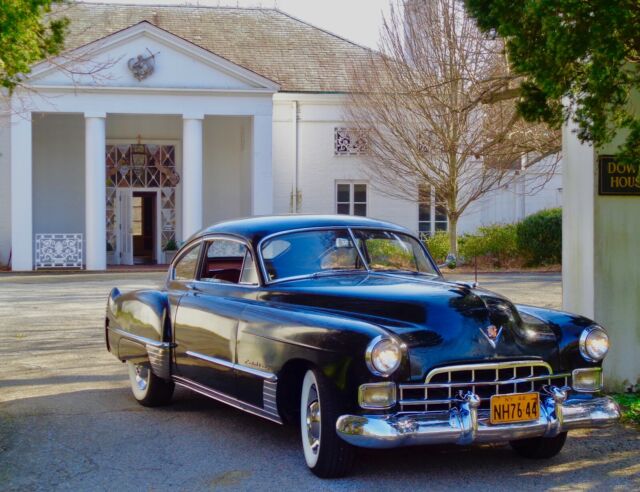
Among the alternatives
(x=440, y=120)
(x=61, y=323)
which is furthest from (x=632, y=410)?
(x=440, y=120)

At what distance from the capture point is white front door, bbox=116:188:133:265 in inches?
1244

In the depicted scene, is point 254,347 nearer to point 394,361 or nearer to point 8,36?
point 394,361

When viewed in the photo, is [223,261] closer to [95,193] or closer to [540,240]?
[95,193]

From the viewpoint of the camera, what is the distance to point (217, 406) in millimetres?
8328

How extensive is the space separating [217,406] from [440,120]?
18.3 m

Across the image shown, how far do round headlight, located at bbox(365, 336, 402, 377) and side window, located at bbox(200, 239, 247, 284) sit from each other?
1997 millimetres

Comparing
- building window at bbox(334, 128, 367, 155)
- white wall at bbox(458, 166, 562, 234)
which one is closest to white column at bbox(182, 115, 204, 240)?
building window at bbox(334, 128, 367, 155)

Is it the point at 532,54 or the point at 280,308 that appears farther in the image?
the point at 532,54

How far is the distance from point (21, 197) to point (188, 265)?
70.6 ft

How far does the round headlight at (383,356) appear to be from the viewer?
5.52 meters

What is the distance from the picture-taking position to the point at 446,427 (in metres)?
5.47

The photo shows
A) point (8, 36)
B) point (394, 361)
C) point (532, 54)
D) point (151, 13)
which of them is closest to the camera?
point (394, 361)

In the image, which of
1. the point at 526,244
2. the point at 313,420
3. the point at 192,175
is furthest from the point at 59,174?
the point at 313,420

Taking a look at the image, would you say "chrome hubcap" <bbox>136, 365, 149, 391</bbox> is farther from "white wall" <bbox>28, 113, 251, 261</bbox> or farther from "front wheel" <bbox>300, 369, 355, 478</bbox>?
"white wall" <bbox>28, 113, 251, 261</bbox>
